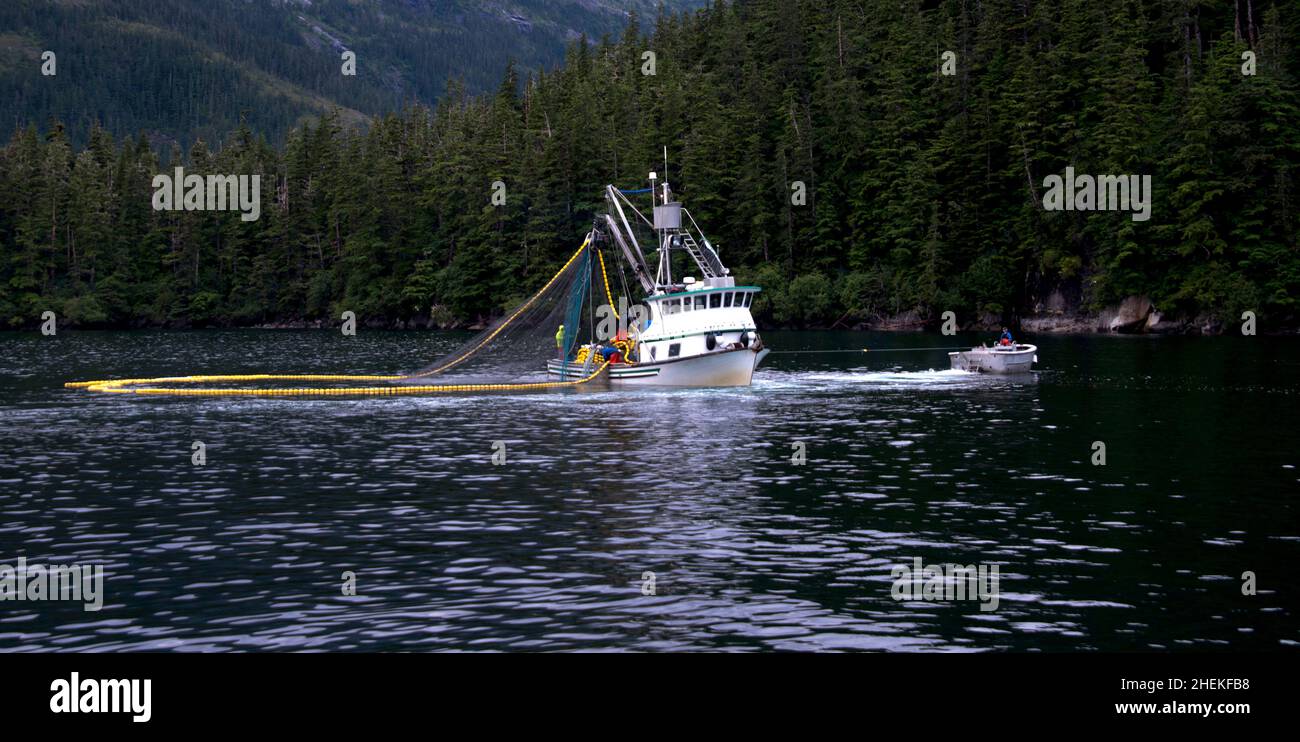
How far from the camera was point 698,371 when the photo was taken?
68.3 m

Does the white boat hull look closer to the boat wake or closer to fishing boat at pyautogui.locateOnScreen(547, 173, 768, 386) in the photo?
fishing boat at pyautogui.locateOnScreen(547, 173, 768, 386)

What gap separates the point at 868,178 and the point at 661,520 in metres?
125

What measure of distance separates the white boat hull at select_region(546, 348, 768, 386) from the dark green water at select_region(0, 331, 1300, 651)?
22.1 feet

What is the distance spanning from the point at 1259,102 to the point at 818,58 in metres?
69.1

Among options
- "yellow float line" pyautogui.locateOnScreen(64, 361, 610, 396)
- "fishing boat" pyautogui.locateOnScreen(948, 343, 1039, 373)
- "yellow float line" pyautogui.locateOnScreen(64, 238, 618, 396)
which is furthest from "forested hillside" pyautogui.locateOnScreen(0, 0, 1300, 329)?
"yellow float line" pyautogui.locateOnScreen(64, 361, 610, 396)

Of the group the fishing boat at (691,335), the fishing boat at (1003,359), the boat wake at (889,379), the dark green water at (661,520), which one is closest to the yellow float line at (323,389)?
the fishing boat at (691,335)

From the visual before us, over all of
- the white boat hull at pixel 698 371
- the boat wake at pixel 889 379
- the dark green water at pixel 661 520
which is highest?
the white boat hull at pixel 698 371

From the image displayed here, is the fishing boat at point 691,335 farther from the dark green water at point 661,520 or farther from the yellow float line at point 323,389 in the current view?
the dark green water at point 661,520

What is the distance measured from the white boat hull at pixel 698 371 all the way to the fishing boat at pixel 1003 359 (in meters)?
15.3

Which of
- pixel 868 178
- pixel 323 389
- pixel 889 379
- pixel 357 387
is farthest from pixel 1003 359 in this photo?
pixel 868 178

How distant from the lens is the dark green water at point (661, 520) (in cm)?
2020

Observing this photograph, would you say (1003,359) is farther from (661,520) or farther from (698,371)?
(661,520)

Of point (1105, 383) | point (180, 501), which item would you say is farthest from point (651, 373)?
point (180, 501)
